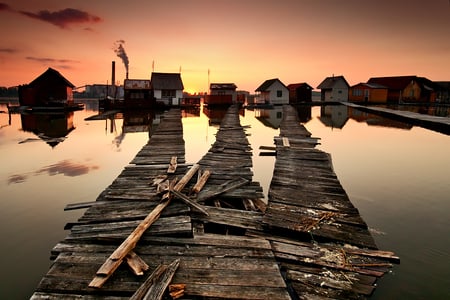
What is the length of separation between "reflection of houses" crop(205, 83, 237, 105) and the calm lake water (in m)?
38.5

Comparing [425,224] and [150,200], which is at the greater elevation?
[150,200]

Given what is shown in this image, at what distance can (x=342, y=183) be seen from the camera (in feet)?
36.9

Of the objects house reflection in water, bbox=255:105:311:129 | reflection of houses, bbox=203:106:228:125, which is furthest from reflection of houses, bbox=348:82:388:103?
reflection of houses, bbox=203:106:228:125

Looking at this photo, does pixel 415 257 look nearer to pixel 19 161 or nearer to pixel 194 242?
pixel 194 242

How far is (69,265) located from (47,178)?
887 cm

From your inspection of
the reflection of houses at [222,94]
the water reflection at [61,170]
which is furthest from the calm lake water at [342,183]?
the reflection of houses at [222,94]

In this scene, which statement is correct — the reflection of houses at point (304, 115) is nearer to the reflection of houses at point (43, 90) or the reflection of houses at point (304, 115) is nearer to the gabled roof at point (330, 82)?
the gabled roof at point (330, 82)

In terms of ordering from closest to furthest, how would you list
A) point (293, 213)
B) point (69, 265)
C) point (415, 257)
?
point (69, 265), point (415, 257), point (293, 213)

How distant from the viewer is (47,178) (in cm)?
1207

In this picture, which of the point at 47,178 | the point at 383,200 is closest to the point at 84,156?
the point at 47,178

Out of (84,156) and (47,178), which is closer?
(47,178)

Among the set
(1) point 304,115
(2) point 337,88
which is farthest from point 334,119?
(2) point 337,88

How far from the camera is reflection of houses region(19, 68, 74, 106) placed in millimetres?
48406

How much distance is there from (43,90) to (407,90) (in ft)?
255
